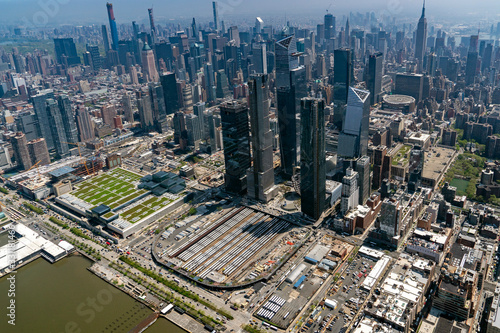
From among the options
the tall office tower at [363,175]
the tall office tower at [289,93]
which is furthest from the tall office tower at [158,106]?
the tall office tower at [363,175]

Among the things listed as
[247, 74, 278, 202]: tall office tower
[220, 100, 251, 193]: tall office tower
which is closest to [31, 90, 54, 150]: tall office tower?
[220, 100, 251, 193]: tall office tower

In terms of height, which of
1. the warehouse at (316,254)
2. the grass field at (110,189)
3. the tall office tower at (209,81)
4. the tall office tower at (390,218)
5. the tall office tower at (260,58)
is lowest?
the warehouse at (316,254)

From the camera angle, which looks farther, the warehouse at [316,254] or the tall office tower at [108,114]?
the tall office tower at [108,114]

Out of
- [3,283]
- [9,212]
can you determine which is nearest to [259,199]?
[3,283]

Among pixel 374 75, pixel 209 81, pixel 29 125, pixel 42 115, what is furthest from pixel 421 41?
pixel 29 125

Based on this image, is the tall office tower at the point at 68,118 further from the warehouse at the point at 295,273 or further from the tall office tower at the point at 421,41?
the tall office tower at the point at 421,41

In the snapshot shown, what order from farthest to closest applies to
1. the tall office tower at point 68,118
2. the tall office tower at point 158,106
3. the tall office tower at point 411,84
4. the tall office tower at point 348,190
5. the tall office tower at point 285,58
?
the tall office tower at point 411,84 < the tall office tower at point 158,106 < the tall office tower at point 68,118 < the tall office tower at point 285,58 < the tall office tower at point 348,190
